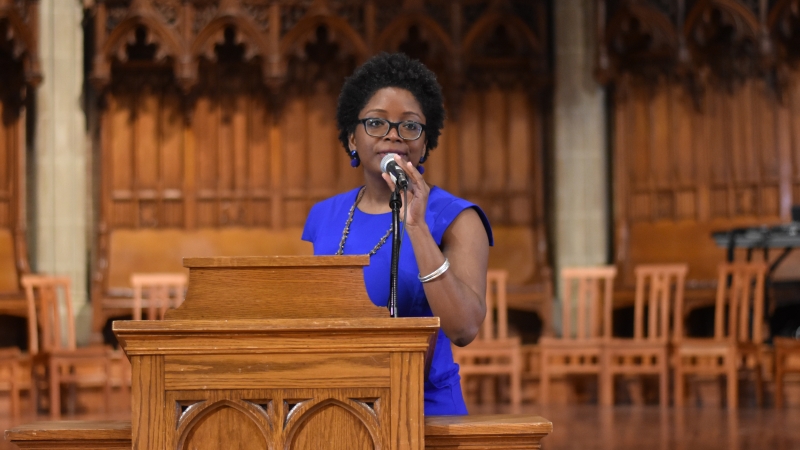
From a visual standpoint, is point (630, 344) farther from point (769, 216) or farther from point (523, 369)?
point (769, 216)

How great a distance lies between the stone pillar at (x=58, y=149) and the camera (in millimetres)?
7996

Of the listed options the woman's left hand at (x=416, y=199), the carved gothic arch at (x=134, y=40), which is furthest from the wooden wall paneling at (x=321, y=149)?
the woman's left hand at (x=416, y=199)

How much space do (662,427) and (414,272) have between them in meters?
3.96

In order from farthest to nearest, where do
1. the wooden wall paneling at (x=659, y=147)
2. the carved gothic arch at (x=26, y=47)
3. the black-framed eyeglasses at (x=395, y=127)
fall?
the wooden wall paneling at (x=659, y=147) → the carved gothic arch at (x=26, y=47) → the black-framed eyeglasses at (x=395, y=127)

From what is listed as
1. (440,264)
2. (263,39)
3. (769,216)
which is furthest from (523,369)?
(440,264)

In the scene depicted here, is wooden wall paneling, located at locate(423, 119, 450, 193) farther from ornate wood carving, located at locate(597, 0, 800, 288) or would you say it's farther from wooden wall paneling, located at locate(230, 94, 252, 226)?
wooden wall paneling, located at locate(230, 94, 252, 226)

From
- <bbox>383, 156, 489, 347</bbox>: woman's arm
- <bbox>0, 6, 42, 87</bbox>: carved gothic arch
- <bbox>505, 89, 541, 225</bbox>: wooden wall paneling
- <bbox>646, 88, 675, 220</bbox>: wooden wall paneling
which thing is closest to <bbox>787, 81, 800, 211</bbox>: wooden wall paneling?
<bbox>646, 88, 675, 220</bbox>: wooden wall paneling

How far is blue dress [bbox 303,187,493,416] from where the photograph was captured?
2.07 metres

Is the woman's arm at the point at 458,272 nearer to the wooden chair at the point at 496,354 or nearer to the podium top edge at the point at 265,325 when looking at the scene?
the podium top edge at the point at 265,325

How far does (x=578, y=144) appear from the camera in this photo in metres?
8.33

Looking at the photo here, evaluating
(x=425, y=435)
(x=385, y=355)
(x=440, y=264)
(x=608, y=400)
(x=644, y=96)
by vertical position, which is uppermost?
(x=644, y=96)

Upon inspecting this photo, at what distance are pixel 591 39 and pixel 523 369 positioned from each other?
9.21ft

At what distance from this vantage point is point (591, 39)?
324 inches

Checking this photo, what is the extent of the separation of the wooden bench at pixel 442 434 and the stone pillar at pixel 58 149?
652cm
